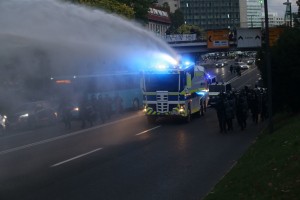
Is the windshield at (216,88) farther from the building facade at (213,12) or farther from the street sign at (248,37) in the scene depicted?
the building facade at (213,12)

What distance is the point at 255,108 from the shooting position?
24.6m

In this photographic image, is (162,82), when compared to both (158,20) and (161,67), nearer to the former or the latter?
(161,67)

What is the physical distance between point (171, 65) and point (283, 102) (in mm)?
5925

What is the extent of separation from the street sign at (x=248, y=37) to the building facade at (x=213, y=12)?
12740cm

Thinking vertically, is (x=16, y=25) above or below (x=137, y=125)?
above

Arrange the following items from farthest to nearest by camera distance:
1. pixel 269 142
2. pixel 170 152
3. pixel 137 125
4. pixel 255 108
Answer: pixel 137 125 < pixel 255 108 < pixel 170 152 < pixel 269 142

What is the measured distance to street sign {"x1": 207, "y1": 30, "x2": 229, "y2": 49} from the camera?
6072cm

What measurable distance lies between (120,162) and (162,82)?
11276 millimetres

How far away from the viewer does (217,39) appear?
201 feet

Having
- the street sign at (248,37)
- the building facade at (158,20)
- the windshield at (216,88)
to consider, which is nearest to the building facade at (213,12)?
the building facade at (158,20)

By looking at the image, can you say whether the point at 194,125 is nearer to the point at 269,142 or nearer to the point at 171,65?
the point at 171,65

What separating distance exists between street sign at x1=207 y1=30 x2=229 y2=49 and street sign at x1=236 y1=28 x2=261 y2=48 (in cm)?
218

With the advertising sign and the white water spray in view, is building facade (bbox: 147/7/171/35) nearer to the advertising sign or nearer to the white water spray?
the advertising sign

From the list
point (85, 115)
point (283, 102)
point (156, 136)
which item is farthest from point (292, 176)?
point (85, 115)
